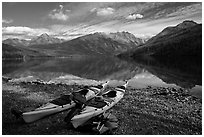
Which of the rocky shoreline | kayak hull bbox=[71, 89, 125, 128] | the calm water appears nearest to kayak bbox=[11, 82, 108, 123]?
the rocky shoreline

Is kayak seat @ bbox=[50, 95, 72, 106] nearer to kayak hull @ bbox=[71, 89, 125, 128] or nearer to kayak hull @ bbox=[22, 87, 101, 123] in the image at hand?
kayak hull @ bbox=[22, 87, 101, 123]

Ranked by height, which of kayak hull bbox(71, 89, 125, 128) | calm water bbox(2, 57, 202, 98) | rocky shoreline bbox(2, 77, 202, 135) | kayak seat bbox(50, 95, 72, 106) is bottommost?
calm water bbox(2, 57, 202, 98)

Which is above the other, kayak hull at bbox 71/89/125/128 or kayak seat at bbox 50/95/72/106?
kayak seat at bbox 50/95/72/106

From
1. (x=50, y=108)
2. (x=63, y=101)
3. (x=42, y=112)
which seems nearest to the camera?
Answer: (x=42, y=112)

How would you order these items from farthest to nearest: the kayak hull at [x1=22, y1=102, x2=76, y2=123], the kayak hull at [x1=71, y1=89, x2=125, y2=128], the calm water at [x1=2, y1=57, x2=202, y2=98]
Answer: the calm water at [x1=2, y1=57, x2=202, y2=98] < the kayak hull at [x1=22, y1=102, x2=76, y2=123] < the kayak hull at [x1=71, y1=89, x2=125, y2=128]

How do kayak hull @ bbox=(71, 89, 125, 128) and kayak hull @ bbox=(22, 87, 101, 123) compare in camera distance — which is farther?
kayak hull @ bbox=(22, 87, 101, 123)

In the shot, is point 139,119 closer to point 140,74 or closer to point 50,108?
point 50,108

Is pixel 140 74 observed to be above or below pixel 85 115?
below

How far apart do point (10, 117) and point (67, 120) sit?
194 inches

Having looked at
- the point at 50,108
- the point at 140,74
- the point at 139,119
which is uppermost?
the point at 50,108

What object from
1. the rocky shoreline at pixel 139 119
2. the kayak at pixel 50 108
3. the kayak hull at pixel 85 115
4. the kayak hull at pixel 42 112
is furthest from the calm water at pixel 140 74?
the kayak hull at pixel 42 112

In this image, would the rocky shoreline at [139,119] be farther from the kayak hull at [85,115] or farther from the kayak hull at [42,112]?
the kayak hull at [85,115]

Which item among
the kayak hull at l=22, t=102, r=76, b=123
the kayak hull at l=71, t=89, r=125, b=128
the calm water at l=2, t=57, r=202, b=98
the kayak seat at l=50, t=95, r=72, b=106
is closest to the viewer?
the kayak hull at l=71, t=89, r=125, b=128

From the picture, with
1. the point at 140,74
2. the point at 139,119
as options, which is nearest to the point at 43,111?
the point at 139,119
